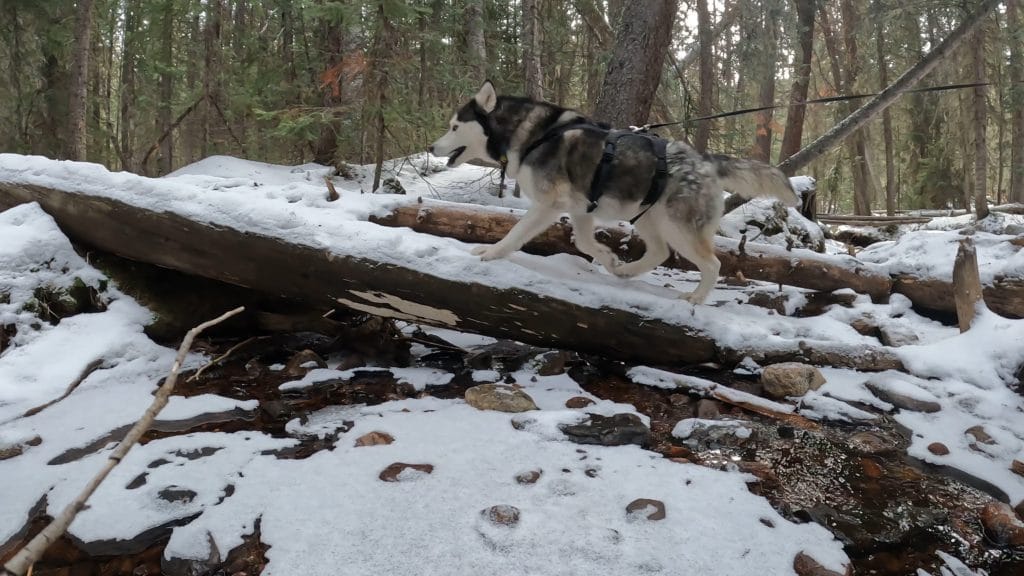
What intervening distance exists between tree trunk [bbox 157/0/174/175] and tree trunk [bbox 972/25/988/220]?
53.7 ft

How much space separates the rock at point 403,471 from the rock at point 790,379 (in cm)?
238

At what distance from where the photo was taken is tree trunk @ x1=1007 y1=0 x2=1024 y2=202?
12273mm

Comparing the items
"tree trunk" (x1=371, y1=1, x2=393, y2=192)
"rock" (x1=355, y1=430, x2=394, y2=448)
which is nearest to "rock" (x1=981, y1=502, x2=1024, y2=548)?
"rock" (x1=355, y1=430, x2=394, y2=448)

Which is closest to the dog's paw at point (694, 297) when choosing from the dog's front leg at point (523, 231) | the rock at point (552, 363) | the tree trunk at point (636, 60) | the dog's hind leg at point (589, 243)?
the dog's hind leg at point (589, 243)

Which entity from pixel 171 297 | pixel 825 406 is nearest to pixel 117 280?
pixel 171 297

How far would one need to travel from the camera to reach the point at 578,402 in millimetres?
3693

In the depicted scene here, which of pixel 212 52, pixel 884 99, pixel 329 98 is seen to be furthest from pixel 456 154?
pixel 212 52

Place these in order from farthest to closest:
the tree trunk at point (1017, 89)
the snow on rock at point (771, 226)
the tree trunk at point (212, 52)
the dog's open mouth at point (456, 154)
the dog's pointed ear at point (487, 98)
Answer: the tree trunk at point (1017, 89) < the tree trunk at point (212, 52) < the snow on rock at point (771, 226) < the dog's open mouth at point (456, 154) < the dog's pointed ear at point (487, 98)

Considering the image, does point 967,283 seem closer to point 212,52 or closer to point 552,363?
point 552,363

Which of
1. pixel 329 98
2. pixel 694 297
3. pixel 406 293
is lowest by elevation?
pixel 694 297

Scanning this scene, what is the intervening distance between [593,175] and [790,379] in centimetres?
199

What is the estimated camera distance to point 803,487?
280cm

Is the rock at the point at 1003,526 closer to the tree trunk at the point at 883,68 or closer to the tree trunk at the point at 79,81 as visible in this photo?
the tree trunk at the point at 883,68

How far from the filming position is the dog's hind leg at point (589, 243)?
489cm
